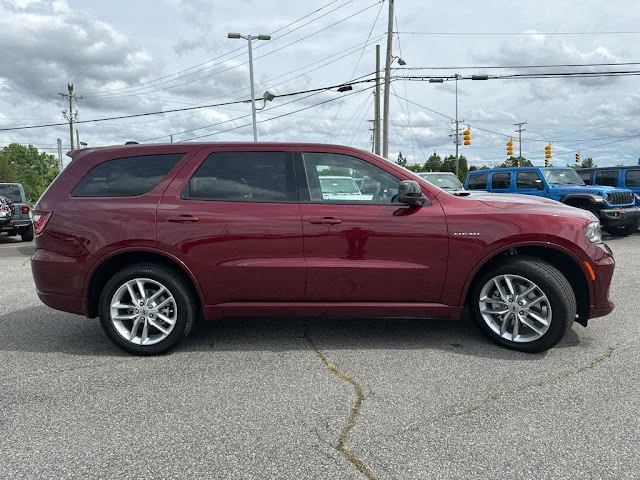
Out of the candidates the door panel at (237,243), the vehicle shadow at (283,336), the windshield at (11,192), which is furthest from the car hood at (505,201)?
the windshield at (11,192)

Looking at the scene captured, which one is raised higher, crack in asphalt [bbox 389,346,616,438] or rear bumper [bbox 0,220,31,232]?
rear bumper [bbox 0,220,31,232]

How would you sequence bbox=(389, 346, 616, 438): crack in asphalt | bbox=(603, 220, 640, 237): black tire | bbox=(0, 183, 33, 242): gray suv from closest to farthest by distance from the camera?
bbox=(389, 346, 616, 438): crack in asphalt
bbox=(0, 183, 33, 242): gray suv
bbox=(603, 220, 640, 237): black tire

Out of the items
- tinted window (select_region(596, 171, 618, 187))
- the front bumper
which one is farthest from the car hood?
tinted window (select_region(596, 171, 618, 187))

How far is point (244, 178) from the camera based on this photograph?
391 centimetres

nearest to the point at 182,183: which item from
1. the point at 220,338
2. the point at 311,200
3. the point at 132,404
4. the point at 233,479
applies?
the point at 311,200

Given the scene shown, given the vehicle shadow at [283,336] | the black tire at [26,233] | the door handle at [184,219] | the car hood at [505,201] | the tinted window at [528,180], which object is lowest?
the vehicle shadow at [283,336]

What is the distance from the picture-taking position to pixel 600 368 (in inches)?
137

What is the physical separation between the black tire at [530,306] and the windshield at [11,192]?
13244 millimetres

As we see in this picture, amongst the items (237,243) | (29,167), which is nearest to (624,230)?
(237,243)

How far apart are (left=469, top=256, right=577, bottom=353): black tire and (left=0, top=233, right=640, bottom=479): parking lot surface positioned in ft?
0.41

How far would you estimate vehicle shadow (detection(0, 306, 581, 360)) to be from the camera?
398 cm

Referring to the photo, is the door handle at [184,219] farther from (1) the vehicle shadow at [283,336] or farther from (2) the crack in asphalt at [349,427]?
(2) the crack in asphalt at [349,427]

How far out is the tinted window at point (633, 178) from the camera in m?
13.5

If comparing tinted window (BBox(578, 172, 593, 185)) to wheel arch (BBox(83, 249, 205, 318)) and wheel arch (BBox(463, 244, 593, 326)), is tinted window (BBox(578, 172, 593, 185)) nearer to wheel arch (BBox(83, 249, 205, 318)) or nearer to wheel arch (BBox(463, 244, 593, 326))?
wheel arch (BBox(463, 244, 593, 326))
